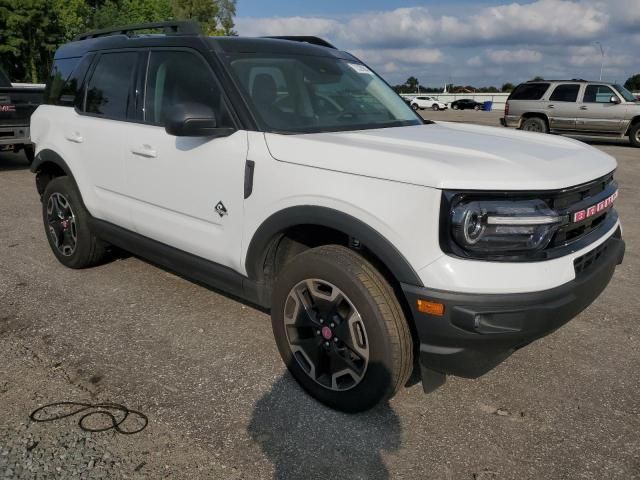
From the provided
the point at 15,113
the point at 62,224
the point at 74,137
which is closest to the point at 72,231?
the point at 62,224

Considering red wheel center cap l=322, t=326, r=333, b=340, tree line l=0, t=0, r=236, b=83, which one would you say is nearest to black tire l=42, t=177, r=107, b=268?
red wheel center cap l=322, t=326, r=333, b=340

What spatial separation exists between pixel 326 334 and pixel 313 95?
1493mm

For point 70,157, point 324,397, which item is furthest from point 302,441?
point 70,157

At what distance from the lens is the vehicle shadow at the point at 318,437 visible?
7.86 feet

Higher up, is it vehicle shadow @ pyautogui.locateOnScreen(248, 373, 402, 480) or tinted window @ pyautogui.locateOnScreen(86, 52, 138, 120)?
tinted window @ pyautogui.locateOnScreen(86, 52, 138, 120)

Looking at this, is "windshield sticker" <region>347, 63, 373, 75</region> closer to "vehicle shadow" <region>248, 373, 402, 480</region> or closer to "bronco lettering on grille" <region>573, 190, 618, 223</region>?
"bronco lettering on grille" <region>573, 190, 618, 223</region>

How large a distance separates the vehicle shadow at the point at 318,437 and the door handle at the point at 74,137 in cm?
250

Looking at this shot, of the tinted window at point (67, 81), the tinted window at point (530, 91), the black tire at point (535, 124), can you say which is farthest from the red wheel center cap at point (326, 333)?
the tinted window at point (530, 91)

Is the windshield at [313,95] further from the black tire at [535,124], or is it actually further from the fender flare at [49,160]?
the black tire at [535,124]

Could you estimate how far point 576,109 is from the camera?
15.4m

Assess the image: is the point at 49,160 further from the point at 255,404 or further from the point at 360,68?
the point at 255,404

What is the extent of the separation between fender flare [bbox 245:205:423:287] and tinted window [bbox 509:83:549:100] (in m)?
14.9

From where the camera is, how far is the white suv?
2.28 m

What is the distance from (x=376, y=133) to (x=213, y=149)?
0.90 meters
